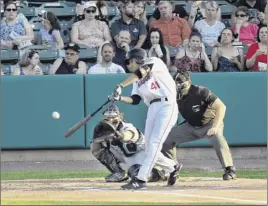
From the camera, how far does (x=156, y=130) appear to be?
11.1 meters

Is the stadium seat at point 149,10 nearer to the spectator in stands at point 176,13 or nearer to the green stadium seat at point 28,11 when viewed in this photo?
the spectator in stands at point 176,13

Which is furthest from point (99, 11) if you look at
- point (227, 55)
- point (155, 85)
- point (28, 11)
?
point (155, 85)

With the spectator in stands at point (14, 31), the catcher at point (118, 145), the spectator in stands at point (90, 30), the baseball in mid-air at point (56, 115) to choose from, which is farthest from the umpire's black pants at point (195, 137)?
Answer: the spectator in stands at point (14, 31)

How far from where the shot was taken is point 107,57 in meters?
15.6

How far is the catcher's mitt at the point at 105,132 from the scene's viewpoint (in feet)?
38.0

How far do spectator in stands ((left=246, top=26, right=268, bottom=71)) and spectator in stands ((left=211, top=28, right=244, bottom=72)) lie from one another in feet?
0.45

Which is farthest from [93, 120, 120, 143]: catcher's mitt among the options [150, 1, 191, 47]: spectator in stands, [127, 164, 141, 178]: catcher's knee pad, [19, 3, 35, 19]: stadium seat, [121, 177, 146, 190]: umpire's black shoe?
[19, 3, 35, 19]: stadium seat

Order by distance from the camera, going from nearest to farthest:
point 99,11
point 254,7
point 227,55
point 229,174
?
point 229,174
point 227,55
point 99,11
point 254,7

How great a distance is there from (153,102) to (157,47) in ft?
15.2

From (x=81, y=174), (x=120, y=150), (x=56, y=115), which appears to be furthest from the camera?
(x=56, y=115)

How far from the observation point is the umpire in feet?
40.5

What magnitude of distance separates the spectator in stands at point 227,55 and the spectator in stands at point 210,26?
1.95ft

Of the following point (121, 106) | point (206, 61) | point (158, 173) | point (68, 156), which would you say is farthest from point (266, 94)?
point (158, 173)

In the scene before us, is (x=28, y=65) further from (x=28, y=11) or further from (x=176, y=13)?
(x=176, y=13)
